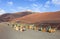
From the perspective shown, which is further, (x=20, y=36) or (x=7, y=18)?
(x=7, y=18)

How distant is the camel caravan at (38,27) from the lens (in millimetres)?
3318

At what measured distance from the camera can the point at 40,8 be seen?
11.3ft

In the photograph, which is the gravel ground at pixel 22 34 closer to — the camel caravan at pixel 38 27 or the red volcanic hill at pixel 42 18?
the camel caravan at pixel 38 27

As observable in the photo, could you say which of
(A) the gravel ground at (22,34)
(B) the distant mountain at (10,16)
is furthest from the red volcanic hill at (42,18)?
(A) the gravel ground at (22,34)

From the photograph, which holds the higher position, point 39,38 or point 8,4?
point 8,4

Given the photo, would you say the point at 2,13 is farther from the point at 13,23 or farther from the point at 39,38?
the point at 39,38

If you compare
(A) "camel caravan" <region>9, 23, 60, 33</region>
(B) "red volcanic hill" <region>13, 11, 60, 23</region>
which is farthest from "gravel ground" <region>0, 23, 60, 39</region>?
(B) "red volcanic hill" <region>13, 11, 60, 23</region>

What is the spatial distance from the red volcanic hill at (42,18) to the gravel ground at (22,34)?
0.21 metres

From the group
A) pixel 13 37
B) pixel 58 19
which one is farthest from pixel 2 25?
pixel 58 19

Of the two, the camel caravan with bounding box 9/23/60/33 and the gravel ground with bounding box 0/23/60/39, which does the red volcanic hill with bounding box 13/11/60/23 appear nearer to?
the camel caravan with bounding box 9/23/60/33

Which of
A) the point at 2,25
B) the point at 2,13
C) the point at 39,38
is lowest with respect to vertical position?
the point at 39,38

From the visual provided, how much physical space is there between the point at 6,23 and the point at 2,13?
0.20 meters

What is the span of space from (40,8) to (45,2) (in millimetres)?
146

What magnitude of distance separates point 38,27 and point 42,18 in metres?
0.18
